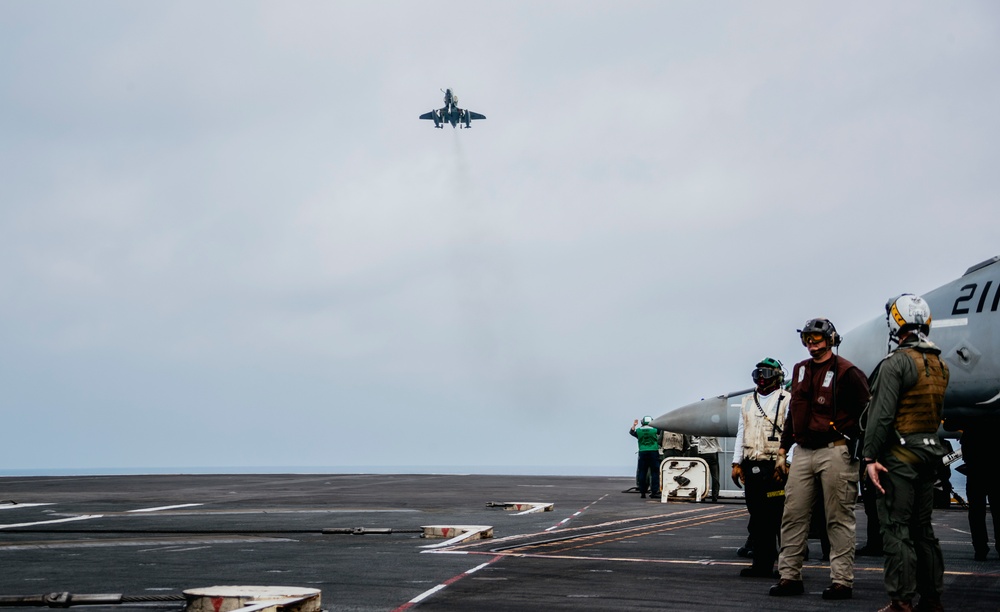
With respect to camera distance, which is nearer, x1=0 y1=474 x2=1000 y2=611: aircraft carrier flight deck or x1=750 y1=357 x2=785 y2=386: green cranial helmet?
x1=0 y1=474 x2=1000 y2=611: aircraft carrier flight deck

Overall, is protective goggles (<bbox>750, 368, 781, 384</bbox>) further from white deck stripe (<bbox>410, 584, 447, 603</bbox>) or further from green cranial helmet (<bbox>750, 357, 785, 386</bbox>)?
white deck stripe (<bbox>410, 584, 447, 603</bbox>)

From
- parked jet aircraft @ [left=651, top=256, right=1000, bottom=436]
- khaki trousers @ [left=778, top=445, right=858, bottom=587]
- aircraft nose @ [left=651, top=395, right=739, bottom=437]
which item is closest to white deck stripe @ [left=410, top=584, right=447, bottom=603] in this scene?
khaki trousers @ [left=778, top=445, right=858, bottom=587]

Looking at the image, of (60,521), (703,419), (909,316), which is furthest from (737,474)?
(703,419)

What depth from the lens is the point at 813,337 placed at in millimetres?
9328

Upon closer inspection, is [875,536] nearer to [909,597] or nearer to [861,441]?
[861,441]

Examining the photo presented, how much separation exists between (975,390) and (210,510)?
1561 cm

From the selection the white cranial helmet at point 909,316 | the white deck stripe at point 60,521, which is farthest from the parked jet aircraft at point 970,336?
the white deck stripe at point 60,521

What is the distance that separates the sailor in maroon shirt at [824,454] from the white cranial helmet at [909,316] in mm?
785

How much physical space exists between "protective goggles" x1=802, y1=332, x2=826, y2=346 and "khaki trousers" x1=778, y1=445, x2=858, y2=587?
3.16 ft

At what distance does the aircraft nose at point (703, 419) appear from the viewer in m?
24.8

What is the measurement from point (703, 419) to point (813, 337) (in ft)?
53.1

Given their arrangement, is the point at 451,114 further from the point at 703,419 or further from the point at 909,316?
the point at 909,316

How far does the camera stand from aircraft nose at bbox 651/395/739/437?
2478cm

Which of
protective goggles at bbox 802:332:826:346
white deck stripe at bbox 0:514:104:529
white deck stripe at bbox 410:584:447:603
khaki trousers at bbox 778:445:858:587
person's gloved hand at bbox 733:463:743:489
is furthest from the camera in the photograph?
white deck stripe at bbox 0:514:104:529
